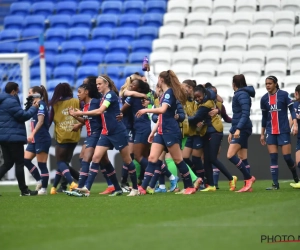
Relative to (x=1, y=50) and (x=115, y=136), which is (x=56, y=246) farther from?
(x=1, y=50)

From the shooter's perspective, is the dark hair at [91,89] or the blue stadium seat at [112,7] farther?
the blue stadium seat at [112,7]

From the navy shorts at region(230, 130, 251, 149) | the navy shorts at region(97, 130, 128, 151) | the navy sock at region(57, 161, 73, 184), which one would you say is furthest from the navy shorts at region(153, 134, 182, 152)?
the navy sock at region(57, 161, 73, 184)

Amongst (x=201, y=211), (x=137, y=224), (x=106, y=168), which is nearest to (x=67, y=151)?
(x=106, y=168)

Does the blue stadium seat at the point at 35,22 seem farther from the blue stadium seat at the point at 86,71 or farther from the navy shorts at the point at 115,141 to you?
the navy shorts at the point at 115,141

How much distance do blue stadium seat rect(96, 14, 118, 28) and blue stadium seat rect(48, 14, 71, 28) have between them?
1222 millimetres

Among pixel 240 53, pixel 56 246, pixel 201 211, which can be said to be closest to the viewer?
pixel 56 246

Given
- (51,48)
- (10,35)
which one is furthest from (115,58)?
(10,35)

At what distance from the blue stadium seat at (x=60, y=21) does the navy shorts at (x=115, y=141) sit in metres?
16.4

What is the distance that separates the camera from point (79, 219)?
10.3 m

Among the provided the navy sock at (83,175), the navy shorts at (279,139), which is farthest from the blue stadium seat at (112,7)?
the navy sock at (83,175)

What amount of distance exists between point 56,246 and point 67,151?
801 cm

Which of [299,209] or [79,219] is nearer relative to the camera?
[79,219]

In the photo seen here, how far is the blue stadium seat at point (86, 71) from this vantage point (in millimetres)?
27109

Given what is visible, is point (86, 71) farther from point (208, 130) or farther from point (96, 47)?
point (208, 130)
